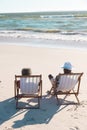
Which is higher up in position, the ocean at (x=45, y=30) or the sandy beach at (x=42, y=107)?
the ocean at (x=45, y=30)

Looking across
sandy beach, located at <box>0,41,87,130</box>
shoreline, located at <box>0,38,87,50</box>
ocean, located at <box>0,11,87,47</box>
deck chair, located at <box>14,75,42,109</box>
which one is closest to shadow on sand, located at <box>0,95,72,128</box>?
sandy beach, located at <box>0,41,87,130</box>

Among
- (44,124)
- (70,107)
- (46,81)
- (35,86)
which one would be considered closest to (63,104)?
(70,107)

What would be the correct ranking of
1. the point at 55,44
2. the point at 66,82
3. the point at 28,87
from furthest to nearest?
the point at 55,44 < the point at 66,82 < the point at 28,87

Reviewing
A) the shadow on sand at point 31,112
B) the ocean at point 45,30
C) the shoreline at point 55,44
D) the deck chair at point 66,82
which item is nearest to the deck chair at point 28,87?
the shadow on sand at point 31,112

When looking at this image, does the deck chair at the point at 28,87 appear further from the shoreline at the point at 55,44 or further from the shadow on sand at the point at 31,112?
the shoreline at the point at 55,44

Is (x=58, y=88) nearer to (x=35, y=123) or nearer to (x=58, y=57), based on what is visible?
(x=35, y=123)

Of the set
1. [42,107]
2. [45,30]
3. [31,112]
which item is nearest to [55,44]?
[42,107]

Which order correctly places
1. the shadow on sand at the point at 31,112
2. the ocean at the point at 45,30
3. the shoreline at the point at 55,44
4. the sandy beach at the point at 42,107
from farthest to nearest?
1. the ocean at the point at 45,30
2. the shoreline at the point at 55,44
3. the shadow on sand at the point at 31,112
4. the sandy beach at the point at 42,107

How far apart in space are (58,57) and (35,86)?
6.27 meters

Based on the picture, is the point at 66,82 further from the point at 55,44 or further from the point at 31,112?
the point at 55,44

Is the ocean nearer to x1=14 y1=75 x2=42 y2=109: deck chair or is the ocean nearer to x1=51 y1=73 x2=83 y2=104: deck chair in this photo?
x1=51 y1=73 x2=83 y2=104: deck chair

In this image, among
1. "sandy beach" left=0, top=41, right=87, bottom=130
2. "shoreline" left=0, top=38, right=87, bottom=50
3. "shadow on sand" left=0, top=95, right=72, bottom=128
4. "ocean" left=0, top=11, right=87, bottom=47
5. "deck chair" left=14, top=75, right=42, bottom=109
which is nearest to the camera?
"sandy beach" left=0, top=41, right=87, bottom=130

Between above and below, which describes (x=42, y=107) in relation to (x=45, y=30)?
below

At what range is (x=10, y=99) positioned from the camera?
7875 millimetres
